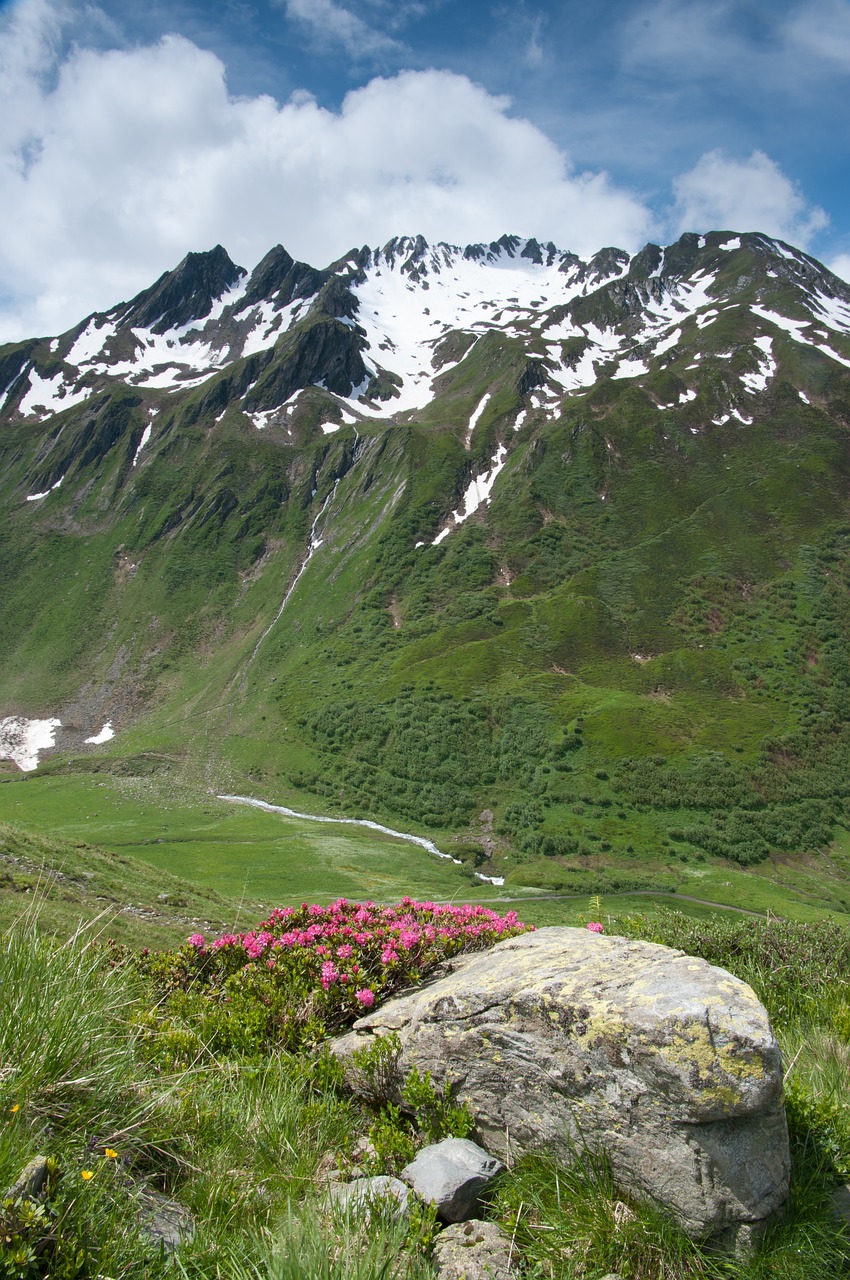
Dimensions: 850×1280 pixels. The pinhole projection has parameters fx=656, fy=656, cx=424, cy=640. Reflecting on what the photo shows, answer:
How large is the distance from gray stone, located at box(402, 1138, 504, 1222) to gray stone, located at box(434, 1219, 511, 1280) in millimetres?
153

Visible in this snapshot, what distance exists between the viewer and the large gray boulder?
5090 millimetres

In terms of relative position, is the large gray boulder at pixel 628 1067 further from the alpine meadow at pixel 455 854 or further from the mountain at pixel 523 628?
the mountain at pixel 523 628

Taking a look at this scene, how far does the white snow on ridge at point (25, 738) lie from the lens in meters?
135

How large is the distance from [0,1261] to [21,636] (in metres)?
201

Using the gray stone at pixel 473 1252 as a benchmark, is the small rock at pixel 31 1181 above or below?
above

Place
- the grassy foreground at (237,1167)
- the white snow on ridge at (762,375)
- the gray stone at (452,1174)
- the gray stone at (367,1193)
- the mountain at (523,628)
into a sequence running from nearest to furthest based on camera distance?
1. the grassy foreground at (237,1167)
2. the gray stone at (367,1193)
3. the gray stone at (452,1174)
4. the mountain at (523,628)
5. the white snow on ridge at (762,375)

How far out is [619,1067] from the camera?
5.71 meters

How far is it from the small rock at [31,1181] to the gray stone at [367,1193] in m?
1.91

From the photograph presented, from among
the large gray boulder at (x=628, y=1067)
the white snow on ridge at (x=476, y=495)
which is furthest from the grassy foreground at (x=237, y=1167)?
the white snow on ridge at (x=476, y=495)

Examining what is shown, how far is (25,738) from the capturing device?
142 m

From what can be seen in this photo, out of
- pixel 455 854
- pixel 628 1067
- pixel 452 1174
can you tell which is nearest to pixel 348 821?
pixel 455 854

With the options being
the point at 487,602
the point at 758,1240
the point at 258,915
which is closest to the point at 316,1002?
the point at 758,1240

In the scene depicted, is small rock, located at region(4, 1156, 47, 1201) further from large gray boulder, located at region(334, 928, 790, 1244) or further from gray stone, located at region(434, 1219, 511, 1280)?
large gray boulder, located at region(334, 928, 790, 1244)

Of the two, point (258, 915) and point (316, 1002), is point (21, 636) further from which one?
point (316, 1002)
